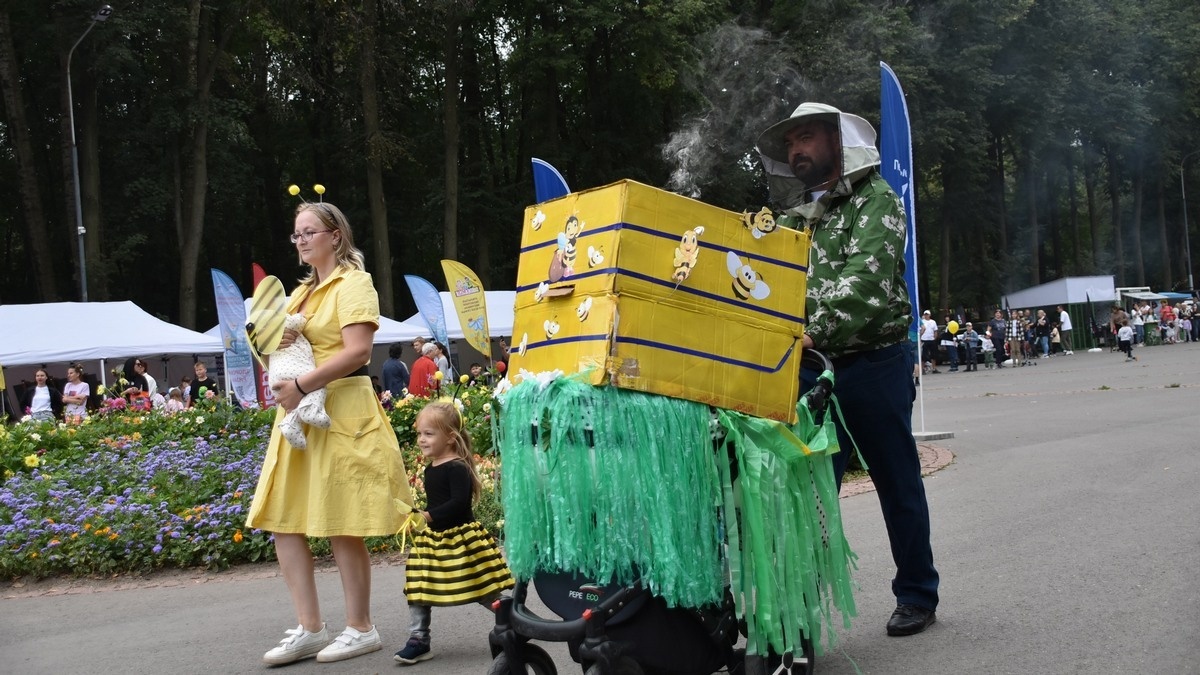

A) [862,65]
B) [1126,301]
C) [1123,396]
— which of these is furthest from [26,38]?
[1126,301]

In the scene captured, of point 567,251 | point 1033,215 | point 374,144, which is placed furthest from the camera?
point 1033,215

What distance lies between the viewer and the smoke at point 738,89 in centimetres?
2531

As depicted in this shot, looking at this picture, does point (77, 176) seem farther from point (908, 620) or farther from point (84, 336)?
point (908, 620)

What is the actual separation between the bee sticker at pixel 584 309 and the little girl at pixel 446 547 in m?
1.71

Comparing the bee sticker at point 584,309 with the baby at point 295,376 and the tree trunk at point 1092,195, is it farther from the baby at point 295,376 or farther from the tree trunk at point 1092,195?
the tree trunk at point 1092,195

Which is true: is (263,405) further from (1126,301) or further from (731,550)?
(1126,301)

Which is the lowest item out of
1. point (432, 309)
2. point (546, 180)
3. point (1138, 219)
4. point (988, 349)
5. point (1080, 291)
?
point (988, 349)

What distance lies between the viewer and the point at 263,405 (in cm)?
1306

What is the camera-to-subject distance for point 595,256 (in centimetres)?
357

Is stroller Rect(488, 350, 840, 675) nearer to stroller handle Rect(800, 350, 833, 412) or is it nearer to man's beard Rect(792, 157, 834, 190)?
stroller handle Rect(800, 350, 833, 412)

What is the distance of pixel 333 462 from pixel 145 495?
4458 millimetres

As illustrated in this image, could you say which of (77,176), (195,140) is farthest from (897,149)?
(77,176)

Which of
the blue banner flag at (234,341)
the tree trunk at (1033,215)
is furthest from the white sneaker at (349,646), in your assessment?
the tree trunk at (1033,215)

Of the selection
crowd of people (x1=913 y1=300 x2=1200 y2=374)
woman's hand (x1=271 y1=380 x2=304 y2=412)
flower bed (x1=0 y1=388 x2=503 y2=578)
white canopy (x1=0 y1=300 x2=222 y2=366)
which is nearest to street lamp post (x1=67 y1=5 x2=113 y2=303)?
white canopy (x1=0 y1=300 x2=222 y2=366)
